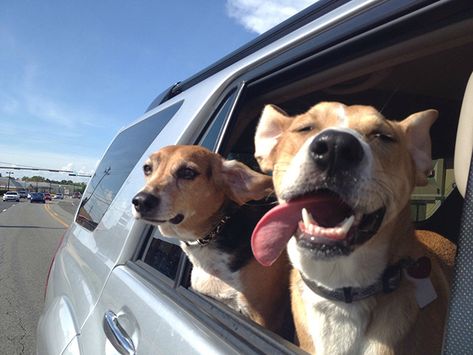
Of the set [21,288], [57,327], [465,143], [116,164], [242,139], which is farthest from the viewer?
[21,288]

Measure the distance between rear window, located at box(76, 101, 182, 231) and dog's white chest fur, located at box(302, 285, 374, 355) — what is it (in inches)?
68.5

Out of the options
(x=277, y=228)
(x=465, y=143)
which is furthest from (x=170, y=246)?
(x=465, y=143)

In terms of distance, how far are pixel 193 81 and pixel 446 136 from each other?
1936 millimetres

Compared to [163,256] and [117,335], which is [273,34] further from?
[117,335]

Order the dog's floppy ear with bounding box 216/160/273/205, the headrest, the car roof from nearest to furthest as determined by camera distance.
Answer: the headrest → the car roof → the dog's floppy ear with bounding box 216/160/273/205

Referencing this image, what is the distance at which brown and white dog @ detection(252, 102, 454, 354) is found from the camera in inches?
58.4

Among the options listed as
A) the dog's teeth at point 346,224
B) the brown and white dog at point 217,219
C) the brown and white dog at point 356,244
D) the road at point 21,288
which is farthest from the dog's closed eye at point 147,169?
the road at point 21,288

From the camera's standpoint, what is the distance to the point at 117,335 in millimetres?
2098

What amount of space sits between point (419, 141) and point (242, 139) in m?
1.63

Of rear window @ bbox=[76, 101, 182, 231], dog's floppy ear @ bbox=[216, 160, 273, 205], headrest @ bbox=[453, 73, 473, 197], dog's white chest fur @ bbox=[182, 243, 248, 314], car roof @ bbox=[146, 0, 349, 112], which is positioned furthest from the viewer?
rear window @ bbox=[76, 101, 182, 231]

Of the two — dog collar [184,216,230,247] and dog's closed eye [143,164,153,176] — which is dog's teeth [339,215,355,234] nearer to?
dog collar [184,216,230,247]

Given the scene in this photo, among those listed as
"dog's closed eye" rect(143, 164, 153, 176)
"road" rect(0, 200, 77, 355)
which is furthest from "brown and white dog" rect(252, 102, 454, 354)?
"road" rect(0, 200, 77, 355)

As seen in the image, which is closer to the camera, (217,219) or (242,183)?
(242,183)

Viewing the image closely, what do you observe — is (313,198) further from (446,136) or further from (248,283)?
(446,136)
